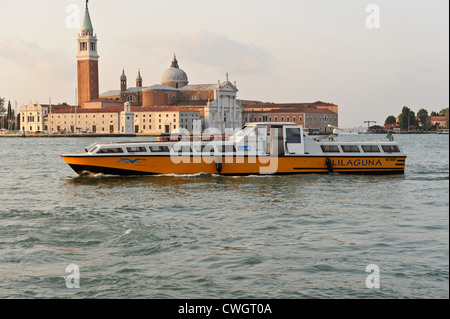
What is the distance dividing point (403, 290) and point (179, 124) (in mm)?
109210

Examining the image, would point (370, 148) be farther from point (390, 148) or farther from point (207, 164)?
point (207, 164)

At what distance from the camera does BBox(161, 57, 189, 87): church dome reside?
132 m

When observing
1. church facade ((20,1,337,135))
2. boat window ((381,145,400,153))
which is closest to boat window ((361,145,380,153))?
boat window ((381,145,400,153))

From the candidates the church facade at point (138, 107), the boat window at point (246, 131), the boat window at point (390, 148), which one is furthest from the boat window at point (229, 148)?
the church facade at point (138, 107)

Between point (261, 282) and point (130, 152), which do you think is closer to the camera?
point (261, 282)

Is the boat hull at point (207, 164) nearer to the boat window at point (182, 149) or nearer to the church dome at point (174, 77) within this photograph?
the boat window at point (182, 149)

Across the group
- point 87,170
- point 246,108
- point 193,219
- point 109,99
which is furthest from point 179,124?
point 193,219

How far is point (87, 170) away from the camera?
875 inches

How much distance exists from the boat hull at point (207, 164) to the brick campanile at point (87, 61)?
344 ft

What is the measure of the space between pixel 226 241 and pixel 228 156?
444 inches

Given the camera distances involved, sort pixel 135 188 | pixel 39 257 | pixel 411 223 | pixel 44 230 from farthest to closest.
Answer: pixel 135 188 → pixel 411 223 → pixel 44 230 → pixel 39 257

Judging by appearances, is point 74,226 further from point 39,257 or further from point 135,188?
point 135,188

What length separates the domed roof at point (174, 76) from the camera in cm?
13250

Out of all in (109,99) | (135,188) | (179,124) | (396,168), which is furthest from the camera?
(109,99)
